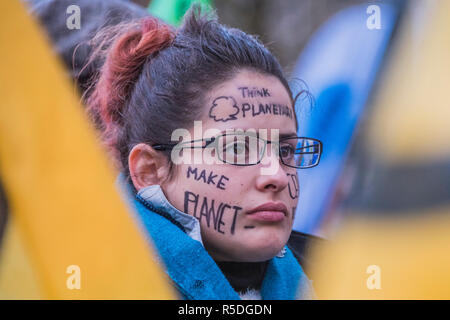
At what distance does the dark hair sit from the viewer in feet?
6.90

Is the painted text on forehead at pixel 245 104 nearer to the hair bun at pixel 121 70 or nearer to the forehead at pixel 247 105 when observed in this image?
the forehead at pixel 247 105

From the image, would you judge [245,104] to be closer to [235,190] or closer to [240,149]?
[240,149]

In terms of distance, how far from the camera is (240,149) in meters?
2.11

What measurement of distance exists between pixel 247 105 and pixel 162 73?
407mm

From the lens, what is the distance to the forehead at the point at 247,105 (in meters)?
2.10

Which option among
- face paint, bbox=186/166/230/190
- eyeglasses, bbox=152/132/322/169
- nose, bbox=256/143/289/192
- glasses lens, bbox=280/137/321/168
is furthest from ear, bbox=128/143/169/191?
glasses lens, bbox=280/137/321/168

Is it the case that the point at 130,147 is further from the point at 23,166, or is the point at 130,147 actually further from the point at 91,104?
the point at 23,166

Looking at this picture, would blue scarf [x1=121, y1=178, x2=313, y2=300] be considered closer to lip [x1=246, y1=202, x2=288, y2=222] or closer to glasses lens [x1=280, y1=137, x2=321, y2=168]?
lip [x1=246, y1=202, x2=288, y2=222]

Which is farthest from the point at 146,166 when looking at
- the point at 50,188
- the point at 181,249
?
the point at 50,188

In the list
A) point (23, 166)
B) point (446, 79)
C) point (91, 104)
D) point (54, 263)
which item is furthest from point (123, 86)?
point (446, 79)
